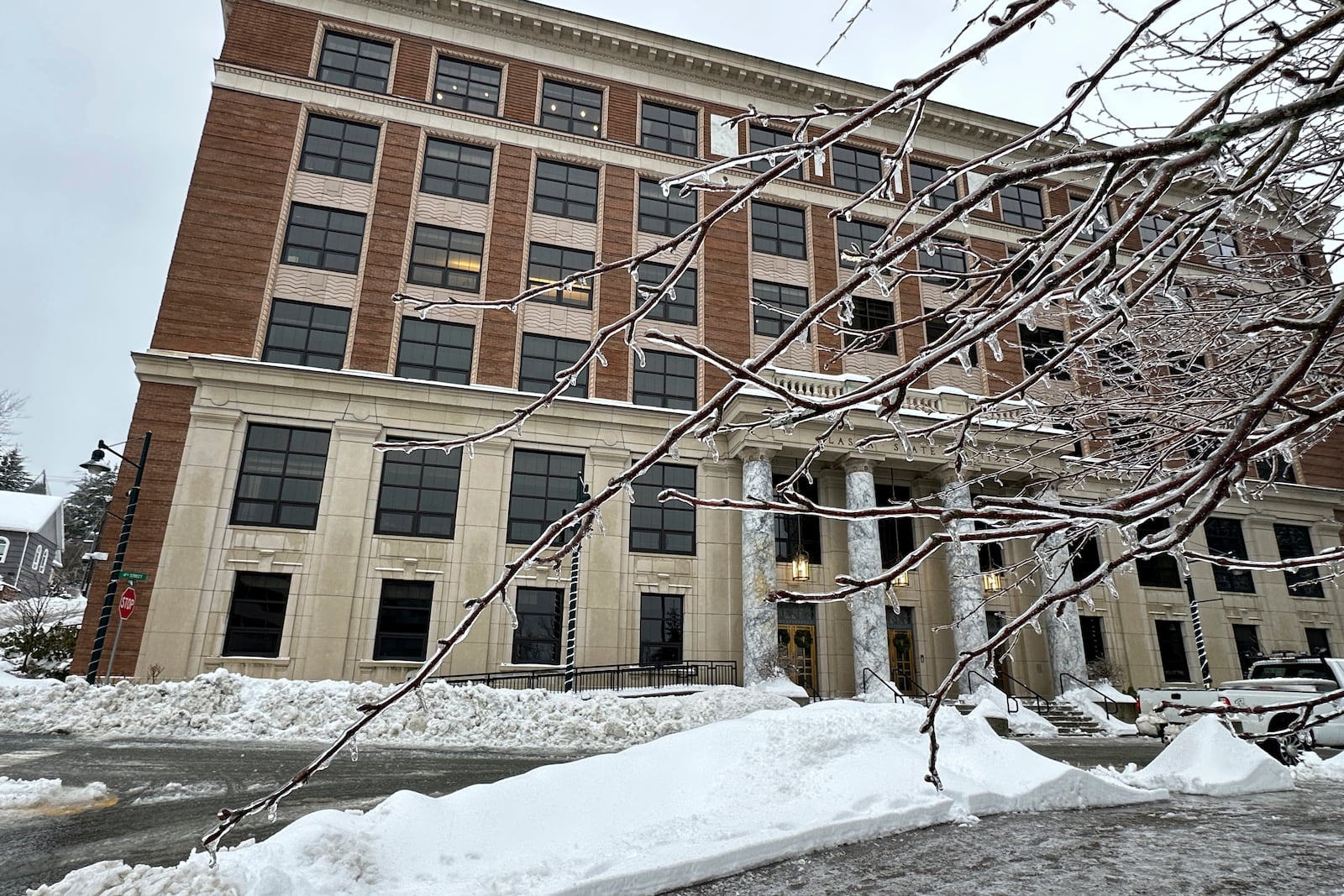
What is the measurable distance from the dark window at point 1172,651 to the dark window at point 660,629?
1845 cm

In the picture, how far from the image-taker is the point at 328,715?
51.4 ft

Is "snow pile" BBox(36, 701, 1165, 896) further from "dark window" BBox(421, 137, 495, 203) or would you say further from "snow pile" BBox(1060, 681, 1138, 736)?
"dark window" BBox(421, 137, 495, 203)

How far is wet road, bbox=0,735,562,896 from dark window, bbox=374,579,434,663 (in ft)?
24.8

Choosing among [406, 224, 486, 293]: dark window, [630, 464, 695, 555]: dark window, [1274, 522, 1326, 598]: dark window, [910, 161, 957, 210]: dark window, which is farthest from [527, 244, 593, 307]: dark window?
[1274, 522, 1326, 598]: dark window

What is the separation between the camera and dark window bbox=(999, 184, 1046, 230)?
3194 centimetres

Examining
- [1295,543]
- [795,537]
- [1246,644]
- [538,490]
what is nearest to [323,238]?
[538,490]

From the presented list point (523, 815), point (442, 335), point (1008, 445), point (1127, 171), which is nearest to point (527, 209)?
point (442, 335)

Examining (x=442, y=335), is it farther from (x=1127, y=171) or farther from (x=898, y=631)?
(x=1127, y=171)

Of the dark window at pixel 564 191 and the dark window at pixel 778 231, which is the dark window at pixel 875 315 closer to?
the dark window at pixel 778 231

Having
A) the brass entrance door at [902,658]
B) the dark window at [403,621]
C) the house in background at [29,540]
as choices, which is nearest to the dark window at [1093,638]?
the brass entrance door at [902,658]

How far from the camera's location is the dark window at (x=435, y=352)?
2408 cm

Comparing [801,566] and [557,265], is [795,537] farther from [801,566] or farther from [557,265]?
[557,265]

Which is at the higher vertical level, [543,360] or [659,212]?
[659,212]

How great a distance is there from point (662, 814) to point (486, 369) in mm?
20552
